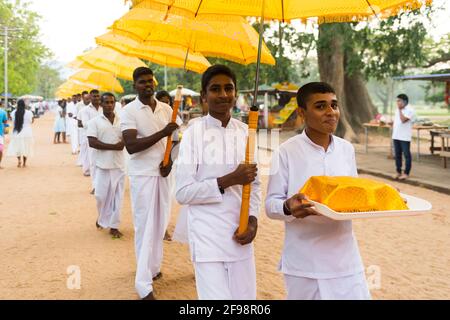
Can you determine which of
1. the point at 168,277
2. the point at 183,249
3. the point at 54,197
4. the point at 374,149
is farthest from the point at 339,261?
the point at 374,149

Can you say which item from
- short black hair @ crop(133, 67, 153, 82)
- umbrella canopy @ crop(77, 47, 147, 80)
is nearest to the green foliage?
umbrella canopy @ crop(77, 47, 147, 80)

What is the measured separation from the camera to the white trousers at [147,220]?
14.4 feet

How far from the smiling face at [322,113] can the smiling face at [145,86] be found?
225 centimetres

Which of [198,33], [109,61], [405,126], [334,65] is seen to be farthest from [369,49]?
[198,33]

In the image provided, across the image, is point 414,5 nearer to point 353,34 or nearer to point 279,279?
point 279,279

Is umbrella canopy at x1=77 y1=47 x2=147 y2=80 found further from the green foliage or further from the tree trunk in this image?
the green foliage

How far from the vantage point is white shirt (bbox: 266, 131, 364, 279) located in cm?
265

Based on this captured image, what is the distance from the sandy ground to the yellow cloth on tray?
231cm

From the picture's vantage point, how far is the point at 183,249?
616 cm

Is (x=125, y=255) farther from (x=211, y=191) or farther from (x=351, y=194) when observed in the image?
(x=351, y=194)

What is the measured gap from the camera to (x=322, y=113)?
2.75m

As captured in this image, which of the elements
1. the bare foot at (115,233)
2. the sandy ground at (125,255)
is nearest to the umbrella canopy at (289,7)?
the sandy ground at (125,255)

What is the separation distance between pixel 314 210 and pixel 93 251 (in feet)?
14.1

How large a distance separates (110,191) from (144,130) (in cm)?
240
